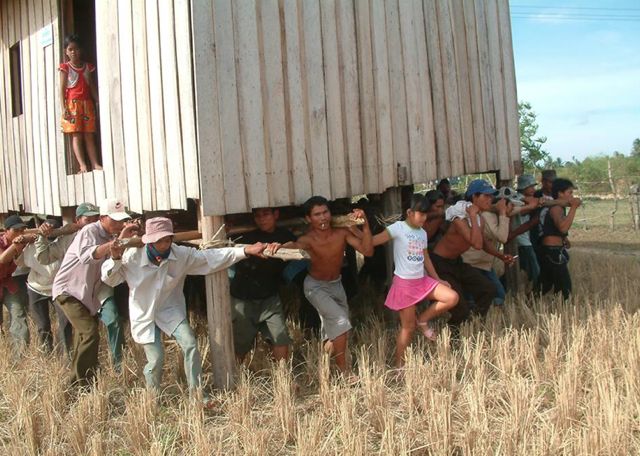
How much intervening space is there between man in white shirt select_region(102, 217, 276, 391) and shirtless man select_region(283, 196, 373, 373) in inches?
26.3

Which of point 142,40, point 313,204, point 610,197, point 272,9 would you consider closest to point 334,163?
point 313,204

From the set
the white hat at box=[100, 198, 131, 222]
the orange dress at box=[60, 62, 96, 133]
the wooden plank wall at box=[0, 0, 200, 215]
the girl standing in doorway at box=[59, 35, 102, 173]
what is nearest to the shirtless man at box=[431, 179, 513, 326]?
the wooden plank wall at box=[0, 0, 200, 215]

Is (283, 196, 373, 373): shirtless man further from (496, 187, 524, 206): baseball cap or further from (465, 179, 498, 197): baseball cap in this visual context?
(496, 187, 524, 206): baseball cap

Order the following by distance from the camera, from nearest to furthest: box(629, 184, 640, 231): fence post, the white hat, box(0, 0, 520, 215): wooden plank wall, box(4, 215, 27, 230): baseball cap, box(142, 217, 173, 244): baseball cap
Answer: box(142, 217, 173, 244): baseball cap
box(0, 0, 520, 215): wooden plank wall
the white hat
box(4, 215, 27, 230): baseball cap
box(629, 184, 640, 231): fence post

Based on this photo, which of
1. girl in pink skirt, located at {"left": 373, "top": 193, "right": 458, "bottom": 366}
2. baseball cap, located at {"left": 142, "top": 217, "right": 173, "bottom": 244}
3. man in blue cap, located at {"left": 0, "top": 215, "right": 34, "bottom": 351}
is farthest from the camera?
man in blue cap, located at {"left": 0, "top": 215, "right": 34, "bottom": 351}

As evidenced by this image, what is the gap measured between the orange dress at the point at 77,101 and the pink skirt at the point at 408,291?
4068mm

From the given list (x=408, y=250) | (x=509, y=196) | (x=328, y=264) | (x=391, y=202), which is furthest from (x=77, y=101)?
(x=509, y=196)

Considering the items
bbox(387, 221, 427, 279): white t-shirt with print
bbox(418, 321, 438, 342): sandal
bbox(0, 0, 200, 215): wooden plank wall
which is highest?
bbox(0, 0, 200, 215): wooden plank wall

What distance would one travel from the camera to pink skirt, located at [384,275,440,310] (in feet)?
20.1

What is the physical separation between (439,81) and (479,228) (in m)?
2.17

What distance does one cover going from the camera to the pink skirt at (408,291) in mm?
6133

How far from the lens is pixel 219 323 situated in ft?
18.7

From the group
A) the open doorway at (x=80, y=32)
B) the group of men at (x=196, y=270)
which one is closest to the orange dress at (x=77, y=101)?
the open doorway at (x=80, y=32)

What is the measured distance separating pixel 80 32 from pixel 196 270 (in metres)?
6.55
